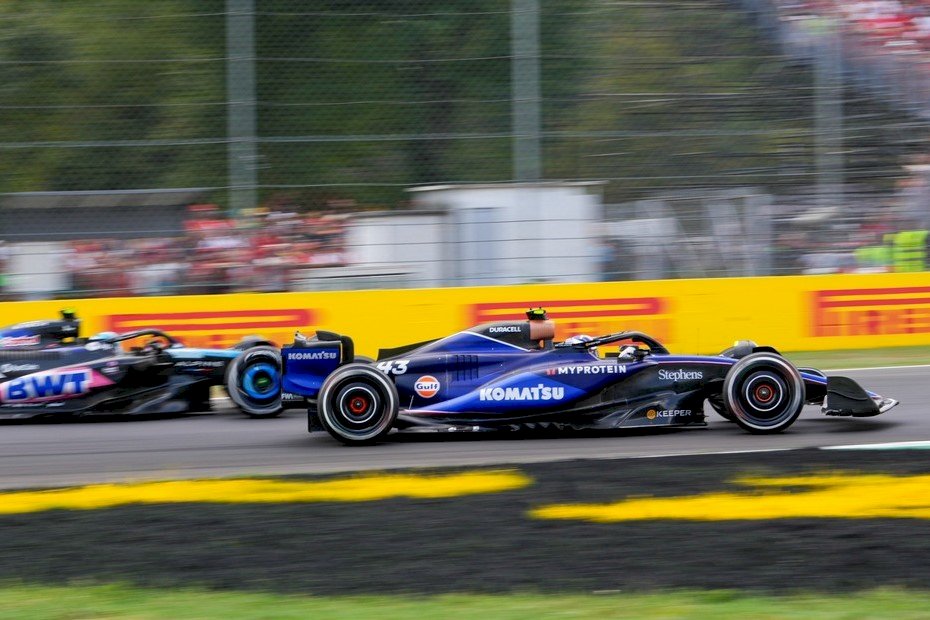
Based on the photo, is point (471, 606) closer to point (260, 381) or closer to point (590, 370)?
point (590, 370)

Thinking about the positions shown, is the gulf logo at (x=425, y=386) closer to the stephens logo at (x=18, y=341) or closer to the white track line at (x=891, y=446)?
the white track line at (x=891, y=446)

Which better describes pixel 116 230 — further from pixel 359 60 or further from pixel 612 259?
pixel 612 259

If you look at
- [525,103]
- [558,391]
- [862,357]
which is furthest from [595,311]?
[558,391]

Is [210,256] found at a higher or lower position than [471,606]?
higher

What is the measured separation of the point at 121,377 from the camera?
31.4ft

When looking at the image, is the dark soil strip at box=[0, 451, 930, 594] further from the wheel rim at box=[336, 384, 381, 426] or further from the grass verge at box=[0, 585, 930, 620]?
the wheel rim at box=[336, 384, 381, 426]

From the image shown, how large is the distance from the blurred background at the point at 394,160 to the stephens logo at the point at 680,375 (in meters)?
4.95

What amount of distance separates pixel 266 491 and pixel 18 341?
397 cm

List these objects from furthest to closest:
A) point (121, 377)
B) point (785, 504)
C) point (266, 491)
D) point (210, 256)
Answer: point (210, 256) → point (121, 377) → point (266, 491) → point (785, 504)

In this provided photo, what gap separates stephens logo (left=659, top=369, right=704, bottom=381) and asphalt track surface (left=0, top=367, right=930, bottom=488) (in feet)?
1.36

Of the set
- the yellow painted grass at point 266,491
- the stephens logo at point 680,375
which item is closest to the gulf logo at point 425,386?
the yellow painted grass at point 266,491

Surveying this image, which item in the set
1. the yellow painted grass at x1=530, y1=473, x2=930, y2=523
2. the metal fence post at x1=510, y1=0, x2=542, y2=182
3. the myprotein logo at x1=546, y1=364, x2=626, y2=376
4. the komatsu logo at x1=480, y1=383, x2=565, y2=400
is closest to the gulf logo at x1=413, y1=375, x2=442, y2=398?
the komatsu logo at x1=480, y1=383, x2=565, y2=400

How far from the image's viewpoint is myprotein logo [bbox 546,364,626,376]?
8.16 meters

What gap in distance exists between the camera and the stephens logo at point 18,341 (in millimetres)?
9789
